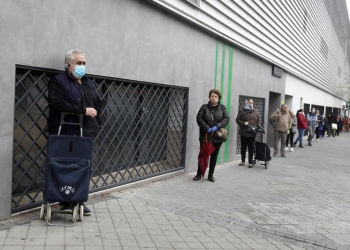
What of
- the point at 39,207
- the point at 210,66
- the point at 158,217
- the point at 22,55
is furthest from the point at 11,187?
the point at 210,66

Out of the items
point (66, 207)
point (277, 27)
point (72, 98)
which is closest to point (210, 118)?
point (72, 98)

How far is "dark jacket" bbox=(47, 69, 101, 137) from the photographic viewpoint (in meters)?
4.73

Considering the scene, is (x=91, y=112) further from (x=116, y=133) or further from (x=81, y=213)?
(x=116, y=133)

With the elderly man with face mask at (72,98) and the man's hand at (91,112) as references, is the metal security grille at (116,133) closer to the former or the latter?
the elderly man with face mask at (72,98)

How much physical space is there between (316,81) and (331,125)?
3.49 meters

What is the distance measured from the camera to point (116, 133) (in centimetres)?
661

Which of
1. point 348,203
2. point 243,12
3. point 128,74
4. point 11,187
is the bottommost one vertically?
point 348,203

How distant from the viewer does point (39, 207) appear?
5.22 metres

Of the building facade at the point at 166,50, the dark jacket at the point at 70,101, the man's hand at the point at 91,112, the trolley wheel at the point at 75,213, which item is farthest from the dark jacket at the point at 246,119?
the trolley wheel at the point at 75,213

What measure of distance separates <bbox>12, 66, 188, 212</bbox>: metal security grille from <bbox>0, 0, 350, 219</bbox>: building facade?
6cm

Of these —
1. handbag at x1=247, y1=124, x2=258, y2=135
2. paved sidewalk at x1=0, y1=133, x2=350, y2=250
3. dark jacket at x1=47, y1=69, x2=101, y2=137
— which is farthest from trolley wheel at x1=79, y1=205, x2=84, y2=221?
handbag at x1=247, y1=124, x2=258, y2=135

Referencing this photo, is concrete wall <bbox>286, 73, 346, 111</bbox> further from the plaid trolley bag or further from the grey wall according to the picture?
the plaid trolley bag

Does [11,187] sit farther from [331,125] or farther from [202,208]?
[331,125]

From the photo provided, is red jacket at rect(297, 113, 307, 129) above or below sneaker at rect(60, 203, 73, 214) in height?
above
